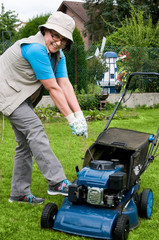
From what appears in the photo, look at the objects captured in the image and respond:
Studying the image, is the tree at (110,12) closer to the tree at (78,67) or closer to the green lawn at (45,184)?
the tree at (78,67)

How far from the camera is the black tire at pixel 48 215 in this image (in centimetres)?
242

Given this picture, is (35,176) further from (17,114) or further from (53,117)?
(53,117)

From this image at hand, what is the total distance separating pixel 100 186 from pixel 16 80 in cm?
98

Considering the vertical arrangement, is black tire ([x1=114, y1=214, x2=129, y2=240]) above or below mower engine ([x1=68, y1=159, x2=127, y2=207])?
below

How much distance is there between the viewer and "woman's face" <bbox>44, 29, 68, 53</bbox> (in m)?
2.65

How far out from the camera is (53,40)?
2.66 metres

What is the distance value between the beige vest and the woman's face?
1.5 inches

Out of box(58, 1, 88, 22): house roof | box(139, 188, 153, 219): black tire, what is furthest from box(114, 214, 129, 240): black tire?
box(58, 1, 88, 22): house roof

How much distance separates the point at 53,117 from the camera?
6.93 m

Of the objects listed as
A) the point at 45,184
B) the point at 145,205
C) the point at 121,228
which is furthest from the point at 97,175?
the point at 45,184

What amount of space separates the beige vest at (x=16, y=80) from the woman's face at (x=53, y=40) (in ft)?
0.12

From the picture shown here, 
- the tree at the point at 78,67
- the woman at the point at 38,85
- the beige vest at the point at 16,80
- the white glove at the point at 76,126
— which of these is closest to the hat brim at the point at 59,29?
the woman at the point at 38,85

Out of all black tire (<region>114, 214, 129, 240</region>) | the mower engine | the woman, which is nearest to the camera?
black tire (<region>114, 214, 129, 240</region>)

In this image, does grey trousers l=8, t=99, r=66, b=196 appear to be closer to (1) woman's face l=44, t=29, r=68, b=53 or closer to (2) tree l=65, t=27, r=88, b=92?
(1) woman's face l=44, t=29, r=68, b=53
